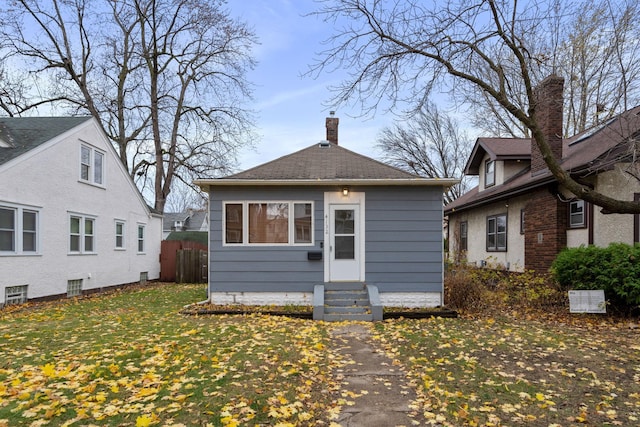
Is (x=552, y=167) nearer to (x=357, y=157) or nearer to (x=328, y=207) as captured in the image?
(x=328, y=207)

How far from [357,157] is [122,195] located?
9282mm

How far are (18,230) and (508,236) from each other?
14.2m

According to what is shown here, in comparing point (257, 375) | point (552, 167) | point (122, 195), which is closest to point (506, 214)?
point (552, 167)

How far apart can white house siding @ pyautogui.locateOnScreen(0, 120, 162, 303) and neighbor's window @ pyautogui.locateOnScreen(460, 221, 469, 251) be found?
13.9m

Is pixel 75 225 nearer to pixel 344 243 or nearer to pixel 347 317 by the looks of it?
pixel 344 243

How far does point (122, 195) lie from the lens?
14.7 m

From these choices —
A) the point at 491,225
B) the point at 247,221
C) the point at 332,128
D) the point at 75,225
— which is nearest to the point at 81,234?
the point at 75,225

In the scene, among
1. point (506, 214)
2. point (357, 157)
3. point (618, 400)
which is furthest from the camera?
point (506, 214)

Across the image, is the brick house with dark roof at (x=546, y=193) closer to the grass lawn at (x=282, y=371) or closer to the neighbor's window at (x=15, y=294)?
the grass lawn at (x=282, y=371)

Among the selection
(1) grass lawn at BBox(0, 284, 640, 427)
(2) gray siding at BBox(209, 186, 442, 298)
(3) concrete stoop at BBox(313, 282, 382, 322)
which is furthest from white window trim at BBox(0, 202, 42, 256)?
(3) concrete stoop at BBox(313, 282, 382, 322)

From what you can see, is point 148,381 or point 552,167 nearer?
point 148,381

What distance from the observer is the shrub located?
7.59m

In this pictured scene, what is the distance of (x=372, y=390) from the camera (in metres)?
4.23

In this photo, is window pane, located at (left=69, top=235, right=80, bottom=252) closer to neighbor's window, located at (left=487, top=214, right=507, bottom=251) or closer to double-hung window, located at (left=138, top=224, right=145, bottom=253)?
double-hung window, located at (left=138, top=224, right=145, bottom=253)
